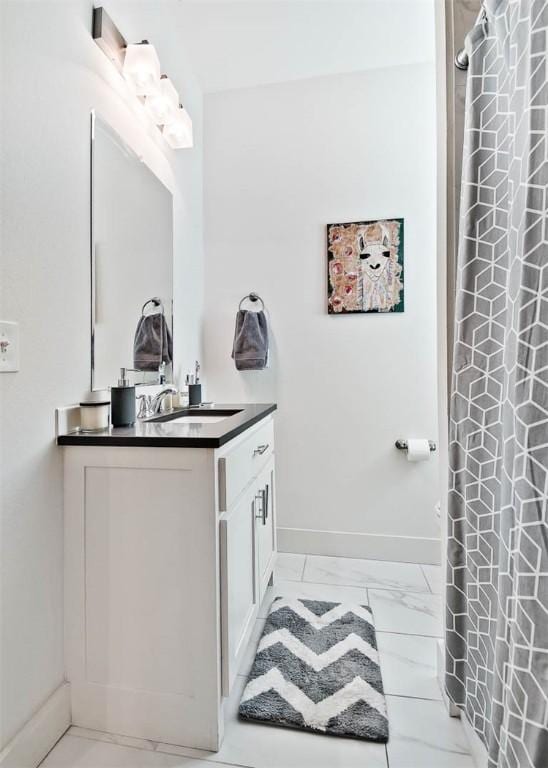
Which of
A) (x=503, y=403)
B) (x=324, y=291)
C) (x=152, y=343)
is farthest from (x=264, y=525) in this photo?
(x=324, y=291)

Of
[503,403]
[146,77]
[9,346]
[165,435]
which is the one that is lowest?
[165,435]

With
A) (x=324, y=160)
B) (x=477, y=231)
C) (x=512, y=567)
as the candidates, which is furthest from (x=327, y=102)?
(x=512, y=567)

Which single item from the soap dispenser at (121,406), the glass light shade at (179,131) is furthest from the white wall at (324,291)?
the soap dispenser at (121,406)

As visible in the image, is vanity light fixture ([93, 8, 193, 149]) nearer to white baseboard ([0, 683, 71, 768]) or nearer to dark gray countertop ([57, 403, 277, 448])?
dark gray countertop ([57, 403, 277, 448])

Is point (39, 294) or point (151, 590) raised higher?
point (39, 294)

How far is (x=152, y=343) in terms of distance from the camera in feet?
5.68

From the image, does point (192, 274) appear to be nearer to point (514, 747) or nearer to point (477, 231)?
point (477, 231)

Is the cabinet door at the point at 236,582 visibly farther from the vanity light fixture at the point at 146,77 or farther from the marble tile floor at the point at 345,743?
the vanity light fixture at the point at 146,77

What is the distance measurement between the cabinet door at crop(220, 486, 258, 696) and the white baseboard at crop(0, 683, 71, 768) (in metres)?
0.47

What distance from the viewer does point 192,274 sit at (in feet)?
7.34

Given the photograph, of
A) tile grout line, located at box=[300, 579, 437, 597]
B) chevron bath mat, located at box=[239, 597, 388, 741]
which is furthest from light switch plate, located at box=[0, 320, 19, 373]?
tile grout line, located at box=[300, 579, 437, 597]

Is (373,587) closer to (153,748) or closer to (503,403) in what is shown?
(153,748)

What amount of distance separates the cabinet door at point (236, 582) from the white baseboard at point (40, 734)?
47 centimetres

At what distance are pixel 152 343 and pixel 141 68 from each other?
104 centimetres
